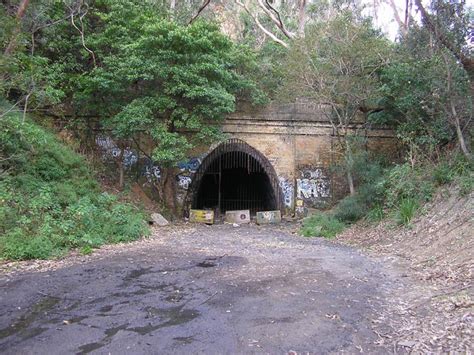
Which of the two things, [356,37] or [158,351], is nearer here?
[158,351]

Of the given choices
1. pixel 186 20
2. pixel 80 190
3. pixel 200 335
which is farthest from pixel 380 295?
pixel 186 20

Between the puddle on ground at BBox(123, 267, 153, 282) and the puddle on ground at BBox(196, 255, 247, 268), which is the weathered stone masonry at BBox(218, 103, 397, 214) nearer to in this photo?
the puddle on ground at BBox(196, 255, 247, 268)

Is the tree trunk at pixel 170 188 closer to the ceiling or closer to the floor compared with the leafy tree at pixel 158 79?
closer to the floor

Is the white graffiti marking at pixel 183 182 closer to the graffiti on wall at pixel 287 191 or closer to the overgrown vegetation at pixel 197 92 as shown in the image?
the overgrown vegetation at pixel 197 92

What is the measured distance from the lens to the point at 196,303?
5.39 meters

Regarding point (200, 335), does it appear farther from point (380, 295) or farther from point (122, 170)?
point (122, 170)

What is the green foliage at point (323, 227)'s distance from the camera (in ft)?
39.6

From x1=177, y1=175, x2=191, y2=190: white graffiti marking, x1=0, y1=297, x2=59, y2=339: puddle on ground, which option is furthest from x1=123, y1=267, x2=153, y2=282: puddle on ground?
x1=177, y1=175, x2=191, y2=190: white graffiti marking

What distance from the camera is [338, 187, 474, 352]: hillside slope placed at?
4.16 m

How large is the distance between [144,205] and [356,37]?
9.23 meters

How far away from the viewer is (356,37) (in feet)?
43.1

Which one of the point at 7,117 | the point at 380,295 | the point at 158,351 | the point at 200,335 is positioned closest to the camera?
the point at 158,351

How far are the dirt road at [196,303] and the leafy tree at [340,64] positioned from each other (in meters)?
6.56

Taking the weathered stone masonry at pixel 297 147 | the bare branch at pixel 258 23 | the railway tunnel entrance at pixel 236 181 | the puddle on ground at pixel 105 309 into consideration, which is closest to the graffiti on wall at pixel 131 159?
the weathered stone masonry at pixel 297 147
